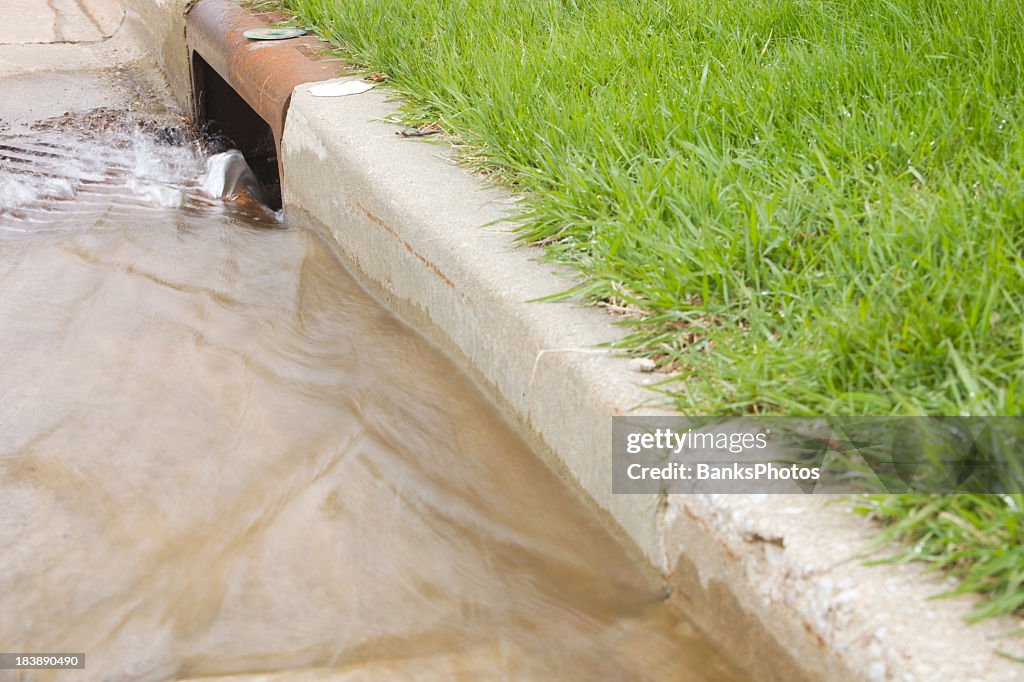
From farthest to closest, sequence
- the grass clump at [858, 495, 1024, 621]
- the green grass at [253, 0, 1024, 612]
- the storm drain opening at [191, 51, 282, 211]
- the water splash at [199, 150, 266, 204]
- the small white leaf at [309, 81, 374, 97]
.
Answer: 1. the storm drain opening at [191, 51, 282, 211]
2. the water splash at [199, 150, 266, 204]
3. the small white leaf at [309, 81, 374, 97]
4. the green grass at [253, 0, 1024, 612]
5. the grass clump at [858, 495, 1024, 621]

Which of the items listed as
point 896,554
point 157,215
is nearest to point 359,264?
point 157,215

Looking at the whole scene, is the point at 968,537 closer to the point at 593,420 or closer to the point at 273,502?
the point at 593,420

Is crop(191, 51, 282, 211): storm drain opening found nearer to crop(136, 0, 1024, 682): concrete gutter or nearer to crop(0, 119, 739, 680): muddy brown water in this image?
crop(136, 0, 1024, 682): concrete gutter

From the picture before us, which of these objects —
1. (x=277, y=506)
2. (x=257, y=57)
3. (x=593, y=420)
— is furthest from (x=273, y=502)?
(x=257, y=57)

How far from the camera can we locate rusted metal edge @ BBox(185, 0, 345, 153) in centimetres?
352

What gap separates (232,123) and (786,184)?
3459 millimetres

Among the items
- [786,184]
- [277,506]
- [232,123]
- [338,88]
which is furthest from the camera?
[232,123]

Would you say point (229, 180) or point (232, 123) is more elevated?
point (229, 180)

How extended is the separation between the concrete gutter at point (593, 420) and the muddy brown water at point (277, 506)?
0.28 ft

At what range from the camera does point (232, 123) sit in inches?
195

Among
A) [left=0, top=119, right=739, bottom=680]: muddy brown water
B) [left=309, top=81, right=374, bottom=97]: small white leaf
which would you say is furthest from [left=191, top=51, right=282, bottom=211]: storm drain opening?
[left=0, top=119, right=739, bottom=680]: muddy brown water

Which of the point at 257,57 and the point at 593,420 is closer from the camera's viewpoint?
the point at 593,420

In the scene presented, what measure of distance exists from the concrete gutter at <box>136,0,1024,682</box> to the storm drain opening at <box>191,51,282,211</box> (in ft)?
5.60

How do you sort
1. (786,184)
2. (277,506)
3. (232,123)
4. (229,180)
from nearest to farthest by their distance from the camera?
(277,506)
(786,184)
(229,180)
(232,123)
